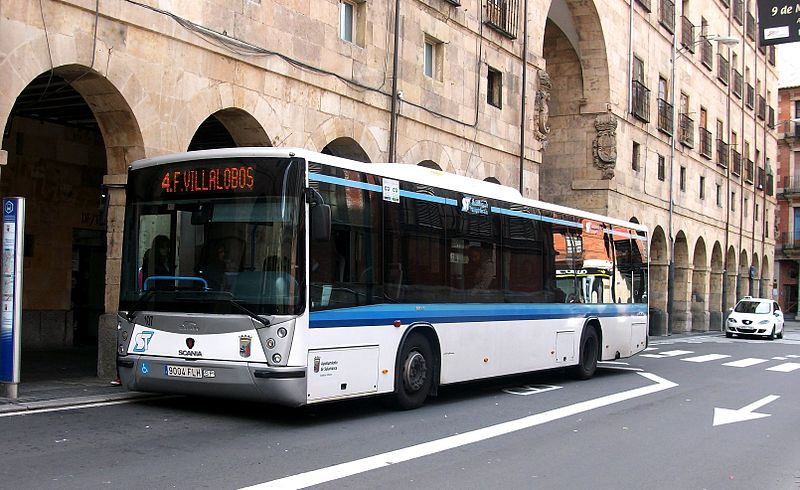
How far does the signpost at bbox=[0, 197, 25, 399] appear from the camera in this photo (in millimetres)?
10281

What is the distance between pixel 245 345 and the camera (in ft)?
31.0

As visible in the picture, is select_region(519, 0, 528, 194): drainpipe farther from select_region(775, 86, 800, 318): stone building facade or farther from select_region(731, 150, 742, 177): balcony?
select_region(775, 86, 800, 318): stone building facade

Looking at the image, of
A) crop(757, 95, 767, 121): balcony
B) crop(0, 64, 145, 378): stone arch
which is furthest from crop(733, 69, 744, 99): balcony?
crop(0, 64, 145, 378): stone arch

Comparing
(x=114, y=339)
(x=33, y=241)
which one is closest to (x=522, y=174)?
(x=33, y=241)

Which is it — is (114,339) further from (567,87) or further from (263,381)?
(567,87)

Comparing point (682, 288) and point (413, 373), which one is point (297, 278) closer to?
point (413, 373)

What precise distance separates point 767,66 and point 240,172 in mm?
52956

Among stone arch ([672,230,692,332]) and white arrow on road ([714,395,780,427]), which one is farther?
stone arch ([672,230,692,332])

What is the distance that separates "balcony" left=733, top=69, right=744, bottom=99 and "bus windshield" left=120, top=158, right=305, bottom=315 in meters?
43.2

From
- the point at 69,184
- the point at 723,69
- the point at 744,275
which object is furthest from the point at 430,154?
the point at 744,275

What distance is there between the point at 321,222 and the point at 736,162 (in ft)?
140

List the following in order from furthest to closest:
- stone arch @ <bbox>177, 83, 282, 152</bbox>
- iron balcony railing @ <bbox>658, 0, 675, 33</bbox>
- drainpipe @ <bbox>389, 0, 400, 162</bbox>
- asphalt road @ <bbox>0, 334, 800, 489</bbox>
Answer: iron balcony railing @ <bbox>658, 0, 675, 33</bbox> → drainpipe @ <bbox>389, 0, 400, 162</bbox> → stone arch @ <bbox>177, 83, 282, 152</bbox> → asphalt road @ <bbox>0, 334, 800, 489</bbox>

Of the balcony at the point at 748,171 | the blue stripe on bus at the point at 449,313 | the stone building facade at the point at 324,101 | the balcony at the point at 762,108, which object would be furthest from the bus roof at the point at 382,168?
Answer: the balcony at the point at 762,108

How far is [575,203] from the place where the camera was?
31.6 m
